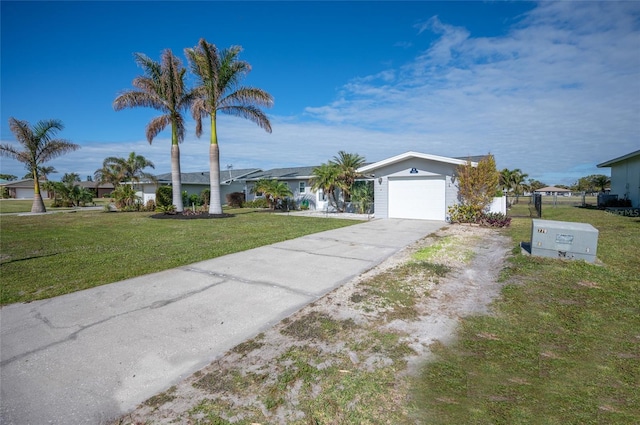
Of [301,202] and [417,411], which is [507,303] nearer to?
[417,411]

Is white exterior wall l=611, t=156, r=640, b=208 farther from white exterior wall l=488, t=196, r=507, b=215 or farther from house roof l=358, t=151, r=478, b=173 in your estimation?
house roof l=358, t=151, r=478, b=173

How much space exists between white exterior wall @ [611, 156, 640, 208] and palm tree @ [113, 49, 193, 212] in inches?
1093

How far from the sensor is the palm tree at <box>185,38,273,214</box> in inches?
621

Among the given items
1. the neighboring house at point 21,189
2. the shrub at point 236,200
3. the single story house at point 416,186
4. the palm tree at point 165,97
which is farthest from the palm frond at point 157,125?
the neighboring house at point 21,189

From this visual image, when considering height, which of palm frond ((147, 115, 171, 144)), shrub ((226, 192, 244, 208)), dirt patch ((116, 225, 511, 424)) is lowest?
dirt patch ((116, 225, 511, 424))

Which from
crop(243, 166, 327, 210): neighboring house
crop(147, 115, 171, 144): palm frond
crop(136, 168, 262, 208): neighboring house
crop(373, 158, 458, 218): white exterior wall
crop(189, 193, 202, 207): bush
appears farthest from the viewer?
crop(136, 168, 262, 208): neighboring house

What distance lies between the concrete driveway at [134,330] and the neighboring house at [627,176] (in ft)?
73.2

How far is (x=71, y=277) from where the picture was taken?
570 cm

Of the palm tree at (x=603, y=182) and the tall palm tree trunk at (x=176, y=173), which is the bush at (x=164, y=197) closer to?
the tall palm tree trunk at (x=176, y=173)

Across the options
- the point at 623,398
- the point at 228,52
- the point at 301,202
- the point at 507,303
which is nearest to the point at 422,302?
the point at 507,303

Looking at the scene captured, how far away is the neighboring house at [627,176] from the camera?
62.6 ft

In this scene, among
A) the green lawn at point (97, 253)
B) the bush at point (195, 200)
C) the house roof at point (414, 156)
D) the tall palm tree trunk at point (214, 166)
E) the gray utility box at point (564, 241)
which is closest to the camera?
the green lawn at point (97, 253)

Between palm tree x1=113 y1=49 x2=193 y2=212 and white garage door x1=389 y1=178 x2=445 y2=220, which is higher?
palm tree x1=113 y1=49 x2=193 y2=212

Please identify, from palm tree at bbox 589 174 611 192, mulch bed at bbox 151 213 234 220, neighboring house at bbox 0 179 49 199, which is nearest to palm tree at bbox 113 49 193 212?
mulch bed at bbox 151 213 234 220
